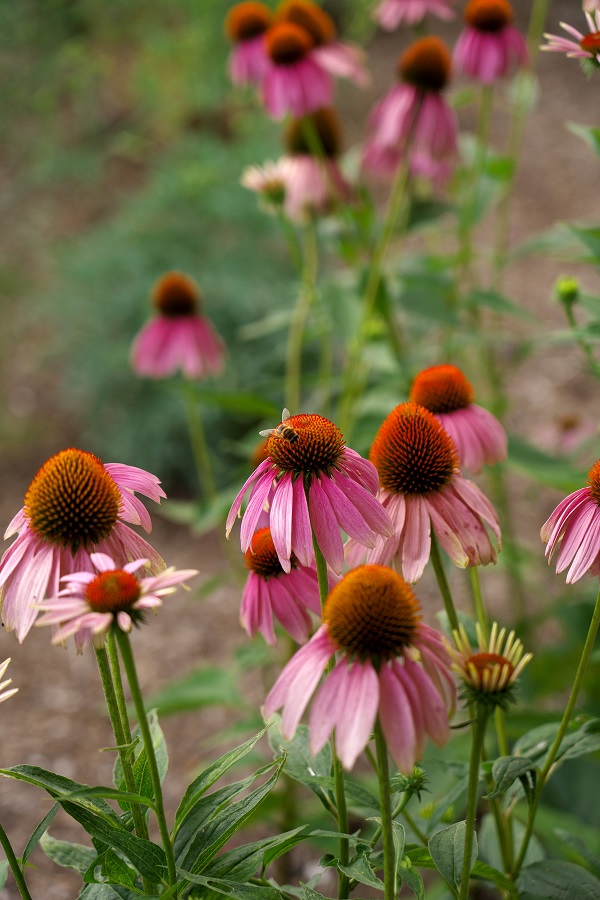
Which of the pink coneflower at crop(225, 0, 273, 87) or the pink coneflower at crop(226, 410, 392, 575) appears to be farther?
the pink coneflower at crop(225, 0, 273, 87)

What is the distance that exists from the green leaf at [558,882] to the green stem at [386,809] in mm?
194

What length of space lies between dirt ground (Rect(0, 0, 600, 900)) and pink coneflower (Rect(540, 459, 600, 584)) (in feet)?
2.48

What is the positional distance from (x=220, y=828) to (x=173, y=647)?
1565 mm

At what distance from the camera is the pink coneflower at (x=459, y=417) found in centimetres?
76

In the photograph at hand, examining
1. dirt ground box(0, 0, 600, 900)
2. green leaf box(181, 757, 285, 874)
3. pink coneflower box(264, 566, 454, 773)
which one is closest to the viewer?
pink coneflower box(264, 566, 454, 773)

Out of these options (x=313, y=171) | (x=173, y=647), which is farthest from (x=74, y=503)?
(x=173, y=647)

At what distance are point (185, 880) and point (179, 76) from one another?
11.4 feet

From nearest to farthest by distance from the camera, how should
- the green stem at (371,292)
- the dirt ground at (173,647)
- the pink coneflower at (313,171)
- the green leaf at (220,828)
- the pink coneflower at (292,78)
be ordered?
the green leaf at (220,828)
the green stem at (371,292)
the pink coneflower at (292,78)
the pink coneflower at (313,171)
the dirt ground at (173,647)

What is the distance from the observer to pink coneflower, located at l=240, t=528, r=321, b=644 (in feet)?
2.23

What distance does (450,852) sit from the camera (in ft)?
1.98

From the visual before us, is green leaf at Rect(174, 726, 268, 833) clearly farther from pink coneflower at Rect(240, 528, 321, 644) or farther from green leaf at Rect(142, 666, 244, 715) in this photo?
green leaf at Rect(142, 666, 244, 715)

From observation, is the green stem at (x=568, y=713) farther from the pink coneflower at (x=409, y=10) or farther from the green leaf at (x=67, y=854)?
the pink coneflower at (x=409, y=10)

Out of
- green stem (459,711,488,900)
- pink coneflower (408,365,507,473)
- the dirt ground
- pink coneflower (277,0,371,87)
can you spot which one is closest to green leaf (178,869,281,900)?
green stem (459,711,488,900)

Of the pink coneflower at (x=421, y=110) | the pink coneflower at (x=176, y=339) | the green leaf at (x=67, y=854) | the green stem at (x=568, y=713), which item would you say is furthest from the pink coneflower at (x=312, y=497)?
the pink coneflower at (x=176, y=339)
